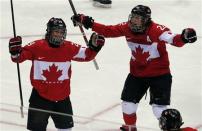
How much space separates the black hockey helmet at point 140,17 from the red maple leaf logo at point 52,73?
0.66 meters

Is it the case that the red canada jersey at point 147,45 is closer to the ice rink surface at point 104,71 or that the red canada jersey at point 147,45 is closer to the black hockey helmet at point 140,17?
the black hockey helmet at point 140,17

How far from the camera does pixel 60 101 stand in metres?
4.10

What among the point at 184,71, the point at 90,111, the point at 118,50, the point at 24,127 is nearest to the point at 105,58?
the point at 118,50

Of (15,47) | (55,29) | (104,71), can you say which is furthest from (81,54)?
(104,71)

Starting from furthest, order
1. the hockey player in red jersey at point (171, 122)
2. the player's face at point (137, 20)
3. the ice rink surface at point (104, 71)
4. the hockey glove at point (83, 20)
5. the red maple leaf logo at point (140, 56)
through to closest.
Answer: the ice rink surface at point (104, 71)
the hockey glove at point (83, 20)
the red maple leaf logo at point (140, 56)
the player's face at point (137, 20)
the hockey player in red jersey at point (171, 122)

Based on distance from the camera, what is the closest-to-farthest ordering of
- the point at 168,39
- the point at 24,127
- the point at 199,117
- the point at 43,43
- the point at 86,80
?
the point at 43,43 < the point at 168,39 < the point at 24,127 < the point at 199,117 < the point at 86,80

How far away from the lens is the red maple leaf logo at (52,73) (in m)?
4.06

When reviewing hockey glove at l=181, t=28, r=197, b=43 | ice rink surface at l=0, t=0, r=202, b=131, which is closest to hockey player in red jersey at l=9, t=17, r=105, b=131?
ice rink surface at l=0, t=0, r=202, b=131

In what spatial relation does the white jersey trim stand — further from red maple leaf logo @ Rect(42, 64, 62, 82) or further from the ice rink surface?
the ice rink surface

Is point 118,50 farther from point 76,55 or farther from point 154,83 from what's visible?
point 76,55

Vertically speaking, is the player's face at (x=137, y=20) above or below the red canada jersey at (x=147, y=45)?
above

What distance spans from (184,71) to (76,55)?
2.34 metres

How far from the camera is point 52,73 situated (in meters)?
4.06

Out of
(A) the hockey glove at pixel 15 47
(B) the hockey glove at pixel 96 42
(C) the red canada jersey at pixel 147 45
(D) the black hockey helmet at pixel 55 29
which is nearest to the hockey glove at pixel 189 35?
(C) the red canada jersey at pixel 147 45
